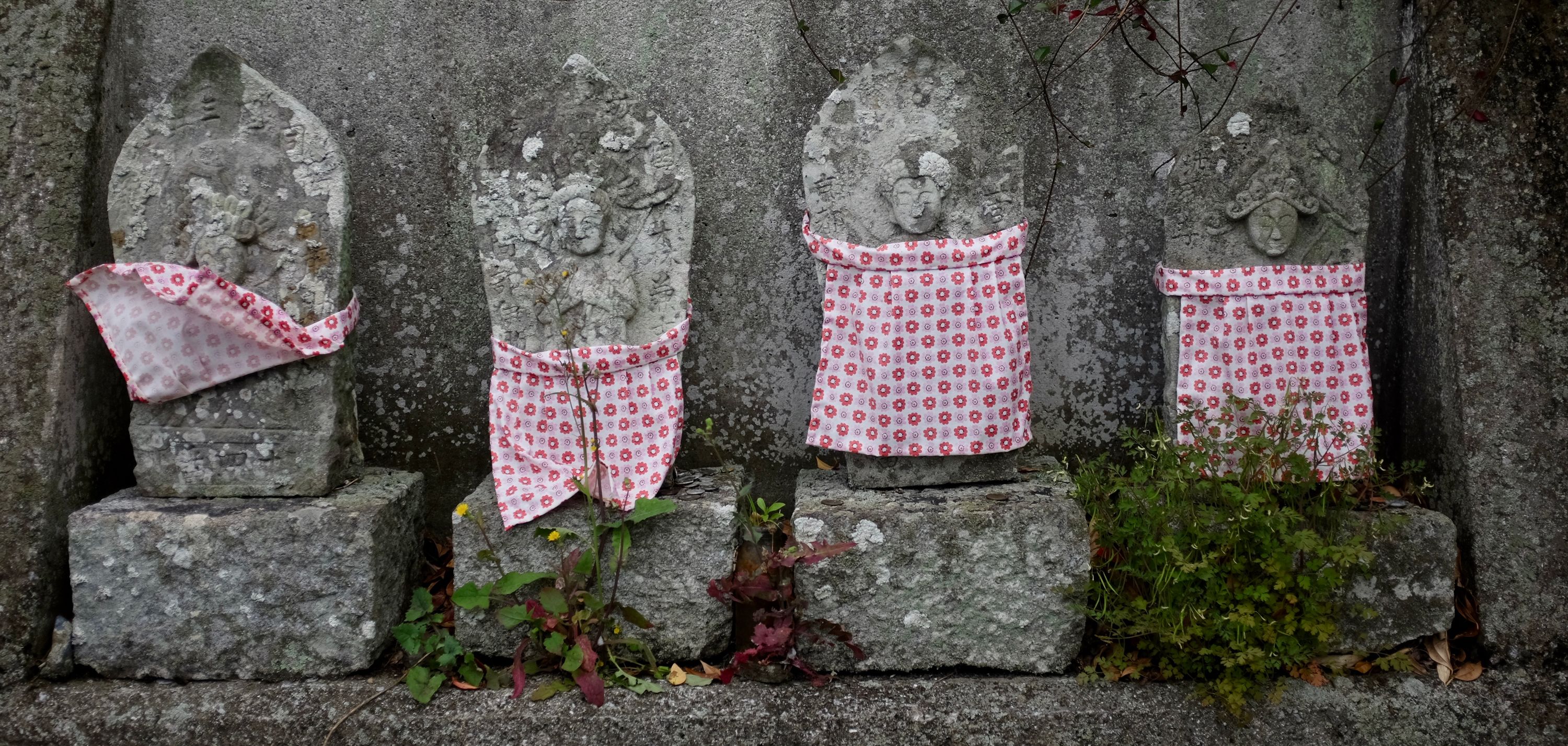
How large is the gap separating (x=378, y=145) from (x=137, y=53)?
0.81 m

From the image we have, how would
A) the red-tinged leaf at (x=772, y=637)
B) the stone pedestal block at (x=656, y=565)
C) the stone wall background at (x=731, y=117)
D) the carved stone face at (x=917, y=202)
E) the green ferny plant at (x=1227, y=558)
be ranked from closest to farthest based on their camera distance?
the green ferny plant at (x=1227, y=558), the red-tinged leaf at (x=772, y=637), the stone pedestal block at (x=656, y=565), the carved stone face at (x=917, y=202), the stone wall background at (x=731, y=117)

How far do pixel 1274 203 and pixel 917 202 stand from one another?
0.98 meters

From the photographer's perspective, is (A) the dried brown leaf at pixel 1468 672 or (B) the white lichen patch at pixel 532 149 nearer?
(A) the dried brown leaf at pixel 1468 672

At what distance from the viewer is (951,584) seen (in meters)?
2.65

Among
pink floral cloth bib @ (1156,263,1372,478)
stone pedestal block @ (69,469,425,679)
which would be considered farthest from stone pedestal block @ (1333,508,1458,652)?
stone pedestal block @ (69,469,425,679)

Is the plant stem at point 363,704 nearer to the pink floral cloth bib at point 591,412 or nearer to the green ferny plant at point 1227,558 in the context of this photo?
the pink floral cloth bib at point 591,412

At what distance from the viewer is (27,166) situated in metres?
2.83

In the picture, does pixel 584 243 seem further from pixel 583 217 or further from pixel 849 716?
pixel 849 716

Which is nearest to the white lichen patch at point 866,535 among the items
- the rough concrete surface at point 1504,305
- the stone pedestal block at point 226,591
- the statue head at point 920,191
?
the statue head at point 920,191

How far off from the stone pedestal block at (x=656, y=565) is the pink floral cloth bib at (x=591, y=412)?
123 mm

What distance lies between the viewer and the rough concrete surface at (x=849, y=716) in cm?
249

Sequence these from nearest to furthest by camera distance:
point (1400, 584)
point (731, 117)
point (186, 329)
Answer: point (1400, 584) < point (186, 329) < point (731, 117)

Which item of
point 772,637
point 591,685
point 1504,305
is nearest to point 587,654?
point 591,685

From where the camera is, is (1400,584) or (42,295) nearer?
(1400,584)
